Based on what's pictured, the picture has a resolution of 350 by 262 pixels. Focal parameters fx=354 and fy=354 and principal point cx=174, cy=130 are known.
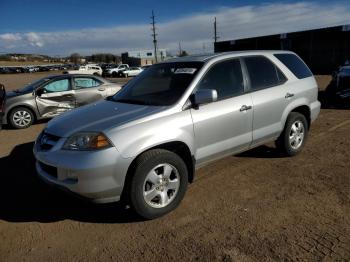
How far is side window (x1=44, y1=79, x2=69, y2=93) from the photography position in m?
10.1

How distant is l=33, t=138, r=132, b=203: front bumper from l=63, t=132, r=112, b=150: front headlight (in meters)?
0.06

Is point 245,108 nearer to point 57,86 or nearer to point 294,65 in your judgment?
point 294,65

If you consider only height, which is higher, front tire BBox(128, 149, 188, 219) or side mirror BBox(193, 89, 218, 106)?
side mirror BBox(193, 89, 218, 106)

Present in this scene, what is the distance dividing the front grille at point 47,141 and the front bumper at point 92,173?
0.80ft

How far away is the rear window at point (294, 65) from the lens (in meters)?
5.74

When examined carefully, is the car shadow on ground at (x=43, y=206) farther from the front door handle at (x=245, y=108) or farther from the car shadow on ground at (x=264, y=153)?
the car shadow on ground at (x=264, y=153)

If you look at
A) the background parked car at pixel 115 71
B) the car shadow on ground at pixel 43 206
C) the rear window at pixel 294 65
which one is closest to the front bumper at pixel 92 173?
the car shadow on ground at pixel 43 206

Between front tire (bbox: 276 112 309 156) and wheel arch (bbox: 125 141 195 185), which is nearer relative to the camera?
wheel arch (bbox: 125 141 195 185)

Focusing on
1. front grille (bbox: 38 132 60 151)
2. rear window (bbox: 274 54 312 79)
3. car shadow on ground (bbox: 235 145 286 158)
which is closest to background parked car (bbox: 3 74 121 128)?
car shadow on ground (bbox: 235 145 286 158)

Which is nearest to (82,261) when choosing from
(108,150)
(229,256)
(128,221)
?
(128,221)

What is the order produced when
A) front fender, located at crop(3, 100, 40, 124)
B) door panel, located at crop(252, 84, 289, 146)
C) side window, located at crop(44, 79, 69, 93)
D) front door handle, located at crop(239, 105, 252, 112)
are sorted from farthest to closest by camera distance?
side window, located at crop(44, 79, 69, 93)
front fender, located at crop(3, 100, 40, 124)
door panel, located at crop(252, 84, 289, 146)
front door handle, located at crop(239, 105, 252, 112)

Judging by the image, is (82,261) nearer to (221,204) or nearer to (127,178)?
(127,178)

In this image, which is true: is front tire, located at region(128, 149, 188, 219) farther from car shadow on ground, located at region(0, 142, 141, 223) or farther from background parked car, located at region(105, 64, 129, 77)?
background parked car, located at region(105, 64, 129, 77)

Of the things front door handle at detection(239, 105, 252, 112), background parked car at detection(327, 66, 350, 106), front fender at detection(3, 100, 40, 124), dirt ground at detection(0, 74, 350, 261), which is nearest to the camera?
dirt ground at detection(0, 74, 350, 261)
